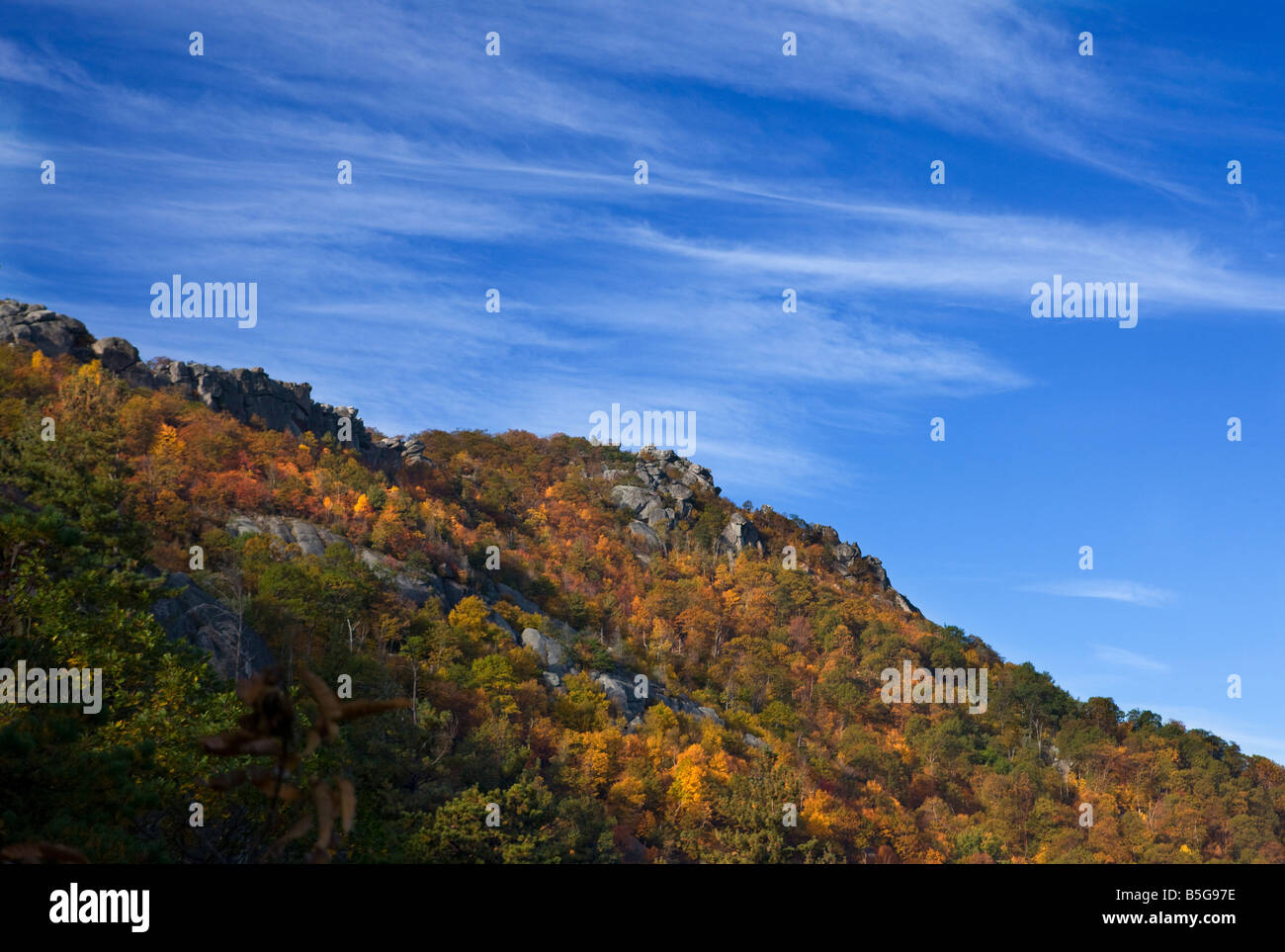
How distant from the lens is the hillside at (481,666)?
30406mm

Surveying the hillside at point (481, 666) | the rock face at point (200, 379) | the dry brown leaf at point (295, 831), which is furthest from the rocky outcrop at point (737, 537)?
the dry brown leaf at point (295, 831)

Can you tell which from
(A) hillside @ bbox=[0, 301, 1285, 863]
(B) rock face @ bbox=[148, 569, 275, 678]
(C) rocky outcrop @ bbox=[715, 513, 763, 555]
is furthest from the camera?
(C) rocky outcrop @ bbox=[715, 513, 763, 555]

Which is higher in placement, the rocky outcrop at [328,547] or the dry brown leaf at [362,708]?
the rocky outcrop at [328,547]

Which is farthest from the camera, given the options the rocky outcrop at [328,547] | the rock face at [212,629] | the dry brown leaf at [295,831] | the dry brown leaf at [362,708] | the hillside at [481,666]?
the rocky outcrop at [328,547]

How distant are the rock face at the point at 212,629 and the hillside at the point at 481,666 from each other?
0.25 m

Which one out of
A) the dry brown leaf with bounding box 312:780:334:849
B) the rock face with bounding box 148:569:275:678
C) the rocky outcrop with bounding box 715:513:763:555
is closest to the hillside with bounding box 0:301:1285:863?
the dry brown leaf with bounding box 312:780:334:849

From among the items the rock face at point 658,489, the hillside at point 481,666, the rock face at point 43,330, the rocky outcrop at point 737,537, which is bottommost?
the hillside at point 481,666

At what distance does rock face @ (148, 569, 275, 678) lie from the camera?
156 ft

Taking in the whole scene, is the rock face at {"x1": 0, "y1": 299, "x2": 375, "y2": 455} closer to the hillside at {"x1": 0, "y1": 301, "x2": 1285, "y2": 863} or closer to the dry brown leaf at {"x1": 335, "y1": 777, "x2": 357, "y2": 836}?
the hillside at {"x1": 0, "y1": 301, "x2": 1285, "y2": 863}

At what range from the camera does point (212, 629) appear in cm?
5112

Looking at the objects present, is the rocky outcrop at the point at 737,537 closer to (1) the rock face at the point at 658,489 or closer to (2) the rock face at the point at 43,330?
(1) the rock face at the point at 658,489

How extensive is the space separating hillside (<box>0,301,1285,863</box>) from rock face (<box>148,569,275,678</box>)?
0.83 ft
